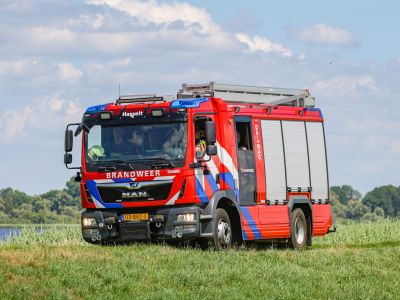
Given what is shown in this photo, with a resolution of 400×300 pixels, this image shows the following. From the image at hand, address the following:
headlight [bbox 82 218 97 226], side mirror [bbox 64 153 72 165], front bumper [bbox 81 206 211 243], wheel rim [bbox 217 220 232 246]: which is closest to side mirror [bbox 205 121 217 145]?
front bumper [bbox 81 206 211 243]

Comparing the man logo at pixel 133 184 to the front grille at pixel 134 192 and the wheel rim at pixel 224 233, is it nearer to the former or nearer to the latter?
the front grille at pixel 134 192

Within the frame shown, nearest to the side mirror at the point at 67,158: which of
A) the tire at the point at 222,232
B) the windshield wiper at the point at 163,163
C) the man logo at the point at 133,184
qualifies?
the man logo at the point at 133,184

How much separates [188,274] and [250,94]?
958 centimetres

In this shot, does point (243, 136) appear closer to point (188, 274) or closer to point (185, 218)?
point (185, 218)

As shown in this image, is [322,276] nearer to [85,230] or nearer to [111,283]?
[111,283]

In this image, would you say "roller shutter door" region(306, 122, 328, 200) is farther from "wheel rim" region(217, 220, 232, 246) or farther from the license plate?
the license plate

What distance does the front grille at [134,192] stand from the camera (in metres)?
23.2

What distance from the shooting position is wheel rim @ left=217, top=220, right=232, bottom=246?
2389 centimetres

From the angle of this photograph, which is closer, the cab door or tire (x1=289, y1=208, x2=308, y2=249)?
the cab door

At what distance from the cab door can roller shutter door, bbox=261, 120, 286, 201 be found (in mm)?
644

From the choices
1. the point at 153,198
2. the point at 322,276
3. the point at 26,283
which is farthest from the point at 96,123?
the point at 26,283

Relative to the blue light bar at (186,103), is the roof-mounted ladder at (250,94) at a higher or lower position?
higher

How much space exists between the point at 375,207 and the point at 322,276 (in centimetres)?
12088

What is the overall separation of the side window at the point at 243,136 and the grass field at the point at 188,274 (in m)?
3.08
